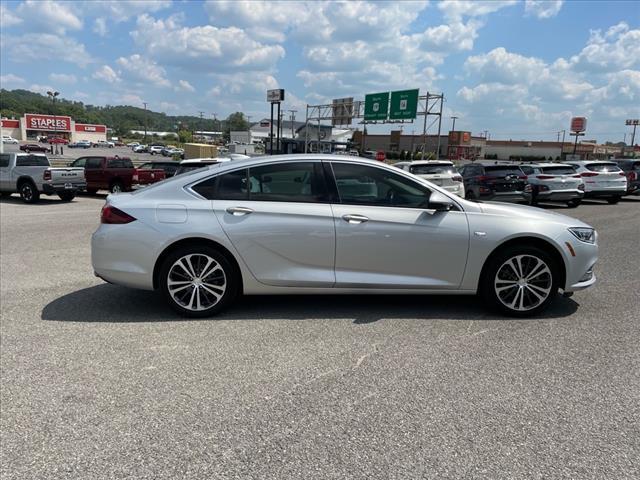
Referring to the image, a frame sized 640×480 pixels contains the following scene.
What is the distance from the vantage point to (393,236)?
15.7ft

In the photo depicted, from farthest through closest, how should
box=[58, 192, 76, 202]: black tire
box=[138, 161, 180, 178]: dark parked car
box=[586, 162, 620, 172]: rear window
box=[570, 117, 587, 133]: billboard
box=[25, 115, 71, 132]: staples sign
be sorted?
box=[25, 115, 71, 132]: staples sign
box=[570, 117, 587, 133]: billboard
box=[138, 161, 180, 178]: dark parked car
box=[586, 162, 620, 172]: rear window
box=[58, 192, 76, 202]: black tire

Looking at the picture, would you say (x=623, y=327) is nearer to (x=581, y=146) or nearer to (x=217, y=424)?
(x=217, y=424)

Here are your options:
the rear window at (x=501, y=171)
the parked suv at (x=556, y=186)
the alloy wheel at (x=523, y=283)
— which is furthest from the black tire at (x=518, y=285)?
the parked suv at (x=556, y=186)

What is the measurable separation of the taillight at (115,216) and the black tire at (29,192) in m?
13.9

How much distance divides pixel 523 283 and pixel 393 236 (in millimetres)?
1434

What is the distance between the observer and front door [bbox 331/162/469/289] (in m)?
4.78

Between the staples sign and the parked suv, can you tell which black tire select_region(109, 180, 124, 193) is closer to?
the parked suv

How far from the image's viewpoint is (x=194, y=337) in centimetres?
445

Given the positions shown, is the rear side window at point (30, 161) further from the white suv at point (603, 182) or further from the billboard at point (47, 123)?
the billboard at point (47, 123)

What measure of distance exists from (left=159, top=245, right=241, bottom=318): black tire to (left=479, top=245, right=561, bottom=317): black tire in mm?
2527

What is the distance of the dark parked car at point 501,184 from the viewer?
52.4 feet

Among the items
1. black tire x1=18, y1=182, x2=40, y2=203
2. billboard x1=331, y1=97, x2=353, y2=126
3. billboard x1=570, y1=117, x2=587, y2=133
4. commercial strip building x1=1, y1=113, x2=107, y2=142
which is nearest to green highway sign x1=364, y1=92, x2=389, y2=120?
billboard x1=331, y1=97, x2=353, y2=126

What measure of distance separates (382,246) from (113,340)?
8.59 feet

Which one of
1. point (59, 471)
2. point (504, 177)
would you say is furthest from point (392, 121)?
point (59, 471)
